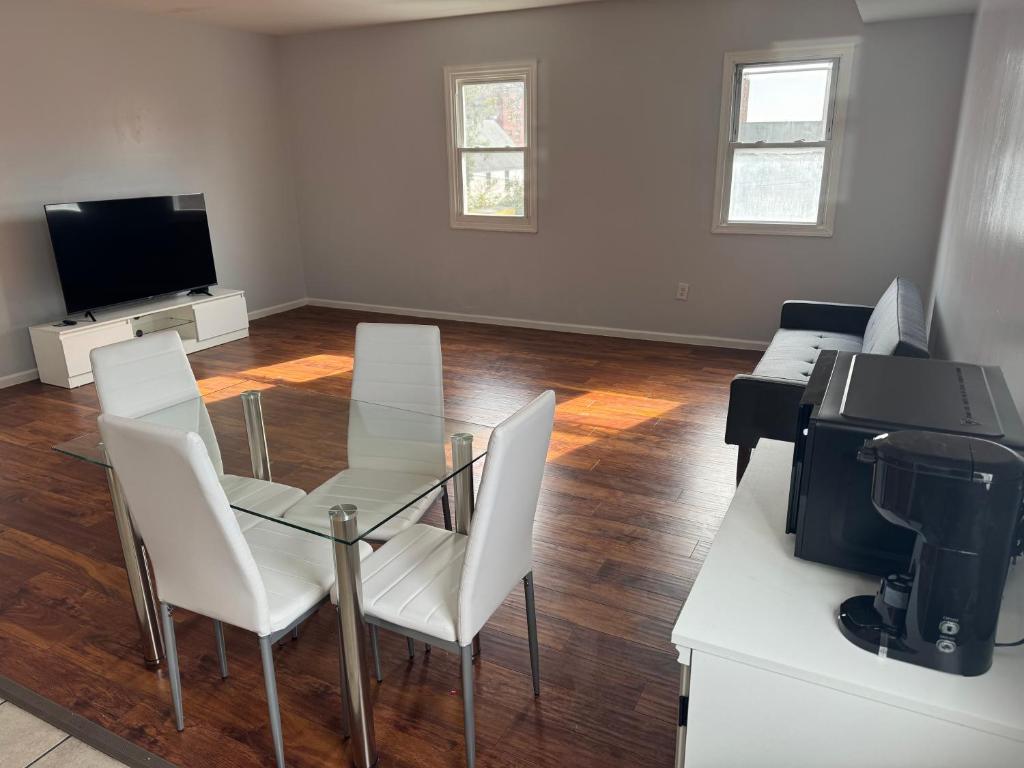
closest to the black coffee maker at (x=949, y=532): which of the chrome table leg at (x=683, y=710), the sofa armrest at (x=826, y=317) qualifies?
the chrome table leg at (x=683, y=710)

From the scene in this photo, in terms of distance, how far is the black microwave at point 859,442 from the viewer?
3.97ft

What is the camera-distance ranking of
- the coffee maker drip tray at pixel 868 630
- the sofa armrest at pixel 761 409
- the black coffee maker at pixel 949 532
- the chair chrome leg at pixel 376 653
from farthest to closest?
the sofa armrest at pixel 761 409
the chair chrome leg at pixel 376 653
the coffee maker drip tray at pixel 868 630
the black coffee maker at pixel 949 532

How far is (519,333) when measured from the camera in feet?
20.5

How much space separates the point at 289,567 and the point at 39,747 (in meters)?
0.84

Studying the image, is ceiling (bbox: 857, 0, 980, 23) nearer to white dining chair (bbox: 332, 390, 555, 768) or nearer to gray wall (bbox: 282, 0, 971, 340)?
gray wall (bbox: 282, 0, 971, 340)

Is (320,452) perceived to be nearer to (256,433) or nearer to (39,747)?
(256,433)

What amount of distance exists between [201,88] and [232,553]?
570 centimetres

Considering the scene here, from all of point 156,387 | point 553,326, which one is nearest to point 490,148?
point 553,326

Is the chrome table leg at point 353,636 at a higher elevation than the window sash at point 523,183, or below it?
below

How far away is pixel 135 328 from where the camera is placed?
546 cm

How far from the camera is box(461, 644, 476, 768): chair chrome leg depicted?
1744mm

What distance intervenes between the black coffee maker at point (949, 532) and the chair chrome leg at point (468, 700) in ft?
3.11

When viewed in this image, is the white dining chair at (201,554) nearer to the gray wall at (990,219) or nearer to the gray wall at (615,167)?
the gray wall at (990,219)

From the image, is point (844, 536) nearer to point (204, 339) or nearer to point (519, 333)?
point (519, 333)
